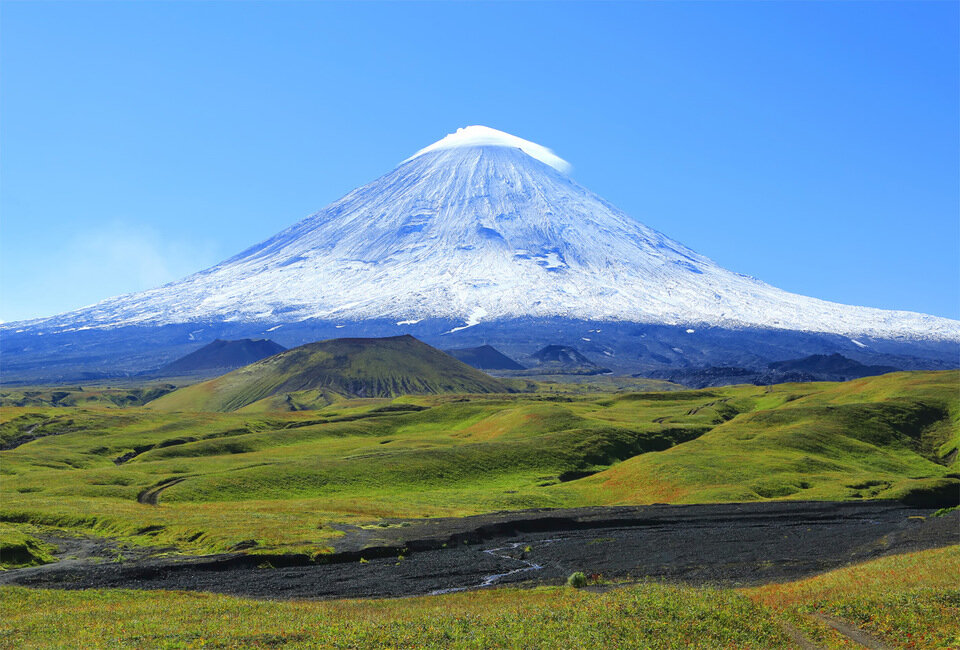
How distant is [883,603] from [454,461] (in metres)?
85.7

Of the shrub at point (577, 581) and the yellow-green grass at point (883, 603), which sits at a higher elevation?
the yellow-green grass at point (883, 603)

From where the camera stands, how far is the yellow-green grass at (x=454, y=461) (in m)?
81.1

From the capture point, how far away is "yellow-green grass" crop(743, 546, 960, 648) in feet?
100

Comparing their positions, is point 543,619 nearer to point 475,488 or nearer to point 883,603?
point 883,603

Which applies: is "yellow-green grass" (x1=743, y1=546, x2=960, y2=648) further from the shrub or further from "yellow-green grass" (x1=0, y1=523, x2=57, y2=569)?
"yellow-green grass" (x1=0, y1=523, x2=57, y2=569)

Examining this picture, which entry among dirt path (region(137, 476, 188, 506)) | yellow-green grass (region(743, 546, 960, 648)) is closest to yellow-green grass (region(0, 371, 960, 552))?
dirt path (region(137, 476, 188, 506))

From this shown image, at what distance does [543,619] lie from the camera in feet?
110

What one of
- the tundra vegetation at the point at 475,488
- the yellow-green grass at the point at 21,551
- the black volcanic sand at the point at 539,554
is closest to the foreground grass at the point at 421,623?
the tundra vegetation at the point at 475,488

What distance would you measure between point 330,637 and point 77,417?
170606 mm

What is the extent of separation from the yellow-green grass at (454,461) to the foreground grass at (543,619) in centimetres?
2179

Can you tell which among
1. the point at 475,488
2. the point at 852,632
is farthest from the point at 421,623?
the point at 475,488

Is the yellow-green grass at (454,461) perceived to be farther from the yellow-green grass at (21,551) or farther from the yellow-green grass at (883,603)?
the yellow-green grass at (883,603)

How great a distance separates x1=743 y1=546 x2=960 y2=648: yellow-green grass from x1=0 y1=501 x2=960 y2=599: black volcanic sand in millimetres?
7273

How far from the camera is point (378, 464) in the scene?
114 meters
